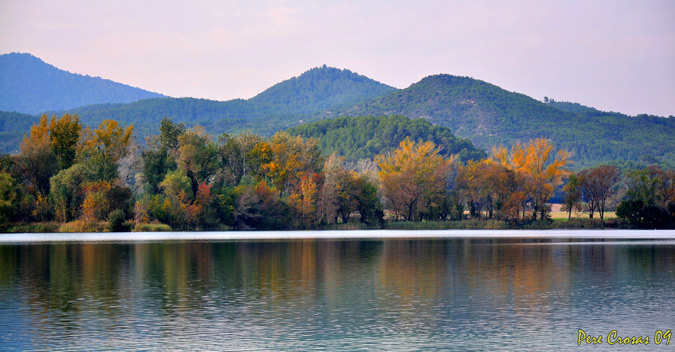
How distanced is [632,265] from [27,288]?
28.9m

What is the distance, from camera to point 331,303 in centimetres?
2411

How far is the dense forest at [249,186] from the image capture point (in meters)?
81.4

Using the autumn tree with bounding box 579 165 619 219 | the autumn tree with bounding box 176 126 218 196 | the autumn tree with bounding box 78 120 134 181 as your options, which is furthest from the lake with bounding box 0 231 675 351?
the autumn tree with bounding box 579 165 619 219

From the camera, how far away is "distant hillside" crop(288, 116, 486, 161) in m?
179

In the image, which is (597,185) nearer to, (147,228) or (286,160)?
(286,160)

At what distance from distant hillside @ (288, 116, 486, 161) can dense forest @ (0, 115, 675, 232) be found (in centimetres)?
6787

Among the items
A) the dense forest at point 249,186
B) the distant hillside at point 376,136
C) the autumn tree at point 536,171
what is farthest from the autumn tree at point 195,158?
the distant hillside at point 376,136

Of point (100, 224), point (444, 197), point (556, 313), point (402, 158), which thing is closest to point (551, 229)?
point (444, 197)

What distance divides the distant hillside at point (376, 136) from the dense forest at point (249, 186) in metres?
67.9

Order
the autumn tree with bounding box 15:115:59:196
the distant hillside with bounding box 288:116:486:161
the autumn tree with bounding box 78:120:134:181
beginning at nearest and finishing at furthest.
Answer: the autumn tree with bounding box 78:120:134:181 < the autumn tree with bounding box 15:115:59:196 < the distant hillside with bounding box 288:116:486:161

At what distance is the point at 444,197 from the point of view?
10194cm

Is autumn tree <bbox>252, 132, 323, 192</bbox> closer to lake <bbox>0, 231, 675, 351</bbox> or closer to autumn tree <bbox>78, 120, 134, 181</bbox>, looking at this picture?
autumn tree <bbox>78, 120, 134, 181</bbox>

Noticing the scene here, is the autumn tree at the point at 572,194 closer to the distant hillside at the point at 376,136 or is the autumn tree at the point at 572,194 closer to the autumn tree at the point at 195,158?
the autumn tree at the point at 195,158

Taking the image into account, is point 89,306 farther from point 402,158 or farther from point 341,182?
point 402,158
